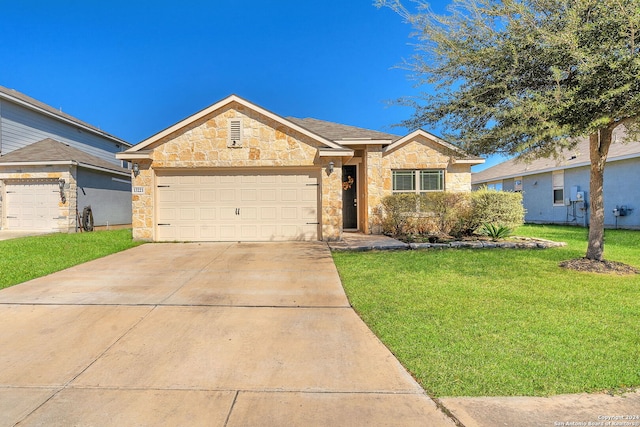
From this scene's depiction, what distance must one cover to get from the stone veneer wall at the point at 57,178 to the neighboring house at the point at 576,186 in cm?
1704

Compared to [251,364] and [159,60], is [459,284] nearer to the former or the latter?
[251,364]

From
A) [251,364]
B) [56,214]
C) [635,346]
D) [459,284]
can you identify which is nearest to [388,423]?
[251,364]

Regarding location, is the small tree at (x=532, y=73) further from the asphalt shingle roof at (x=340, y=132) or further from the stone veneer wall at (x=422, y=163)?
the stone veneer wall at (x=422, y=163)

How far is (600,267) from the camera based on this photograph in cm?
630

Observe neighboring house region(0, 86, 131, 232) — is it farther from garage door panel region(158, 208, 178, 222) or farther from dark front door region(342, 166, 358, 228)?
dark front door region(342, 166, 358, 228)

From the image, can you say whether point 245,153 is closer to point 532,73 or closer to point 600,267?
point 532,73

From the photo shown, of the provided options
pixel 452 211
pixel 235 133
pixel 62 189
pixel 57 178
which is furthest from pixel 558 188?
pixel 57 178

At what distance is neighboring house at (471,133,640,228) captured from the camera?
13867 millimetres

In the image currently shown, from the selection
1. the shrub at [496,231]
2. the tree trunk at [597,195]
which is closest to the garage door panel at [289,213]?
the shrub at [496,231]

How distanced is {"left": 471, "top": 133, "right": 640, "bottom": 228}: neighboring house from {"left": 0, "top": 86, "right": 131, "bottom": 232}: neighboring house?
17170 mm

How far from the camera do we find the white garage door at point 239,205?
10656mm

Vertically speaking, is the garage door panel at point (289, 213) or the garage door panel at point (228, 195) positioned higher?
the garage door panel at point (228, 195)

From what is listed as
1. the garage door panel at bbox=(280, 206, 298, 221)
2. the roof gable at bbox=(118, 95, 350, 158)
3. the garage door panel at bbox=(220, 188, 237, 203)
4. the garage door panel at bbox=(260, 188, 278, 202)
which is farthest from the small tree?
the garage door panel at bbox=(220, 188, 237, 203)

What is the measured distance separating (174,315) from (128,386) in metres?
1.61
